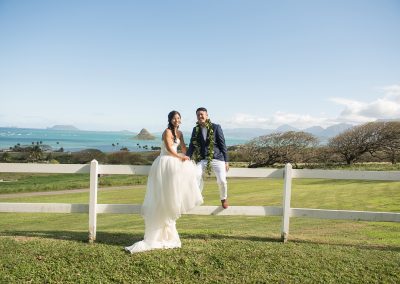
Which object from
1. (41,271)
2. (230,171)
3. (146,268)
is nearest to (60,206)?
(41,271)

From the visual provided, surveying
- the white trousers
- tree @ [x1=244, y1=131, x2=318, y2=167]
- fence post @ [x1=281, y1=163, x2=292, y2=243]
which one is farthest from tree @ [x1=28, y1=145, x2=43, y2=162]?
fence post @ [x1=281, y1=163, x2=292, y2=243]

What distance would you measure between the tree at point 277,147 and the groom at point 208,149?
4034 cm

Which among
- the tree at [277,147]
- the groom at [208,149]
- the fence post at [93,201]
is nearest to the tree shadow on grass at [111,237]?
the fence post at [93,201]

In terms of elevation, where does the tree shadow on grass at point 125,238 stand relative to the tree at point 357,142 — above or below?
below

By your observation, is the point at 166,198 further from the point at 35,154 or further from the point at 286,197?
the point at 35,154

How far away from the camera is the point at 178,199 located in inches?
273

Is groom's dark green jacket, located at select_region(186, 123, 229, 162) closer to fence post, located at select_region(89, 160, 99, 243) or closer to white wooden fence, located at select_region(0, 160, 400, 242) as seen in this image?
white wooden fence, located at select_region(0, 160, 400, 242)

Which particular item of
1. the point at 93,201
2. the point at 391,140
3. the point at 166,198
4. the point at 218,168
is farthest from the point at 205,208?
the point at 391,140

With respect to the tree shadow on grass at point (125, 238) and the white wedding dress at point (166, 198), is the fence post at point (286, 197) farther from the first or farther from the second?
the white wedding dress at point (166, 198)

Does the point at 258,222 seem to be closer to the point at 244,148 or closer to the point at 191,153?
the point at 191,153

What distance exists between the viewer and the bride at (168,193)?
6906mm

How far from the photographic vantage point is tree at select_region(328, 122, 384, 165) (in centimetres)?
4488

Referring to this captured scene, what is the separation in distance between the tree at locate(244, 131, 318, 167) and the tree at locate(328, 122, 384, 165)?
3.25 metres

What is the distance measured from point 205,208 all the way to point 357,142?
42460 mm
